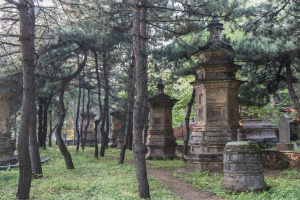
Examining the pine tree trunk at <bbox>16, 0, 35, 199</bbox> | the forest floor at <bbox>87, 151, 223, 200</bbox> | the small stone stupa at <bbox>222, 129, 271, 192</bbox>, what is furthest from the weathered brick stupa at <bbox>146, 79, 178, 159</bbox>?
the pine tree trunk at <bbox>16, 0, 35, 199</bbox>

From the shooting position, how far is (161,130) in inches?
662

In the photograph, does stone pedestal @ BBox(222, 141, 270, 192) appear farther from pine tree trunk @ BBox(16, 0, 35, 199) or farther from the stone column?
the stone column

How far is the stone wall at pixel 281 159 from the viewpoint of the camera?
10.8 metres

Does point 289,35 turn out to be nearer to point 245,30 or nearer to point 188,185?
point 245,30

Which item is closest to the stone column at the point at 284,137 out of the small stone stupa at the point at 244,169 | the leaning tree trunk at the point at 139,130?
the small stone stupa at the point at 244,169

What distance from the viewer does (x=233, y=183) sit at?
738 centimetres

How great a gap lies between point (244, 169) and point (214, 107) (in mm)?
4295

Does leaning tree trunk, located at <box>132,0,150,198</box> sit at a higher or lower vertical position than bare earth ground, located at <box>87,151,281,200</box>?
higher

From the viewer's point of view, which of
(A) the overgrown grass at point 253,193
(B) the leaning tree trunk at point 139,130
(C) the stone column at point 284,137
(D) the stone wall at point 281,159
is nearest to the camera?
(B) the leaning tree trunk at point 139,130

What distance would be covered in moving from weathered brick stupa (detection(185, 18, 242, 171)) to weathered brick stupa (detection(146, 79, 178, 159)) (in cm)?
492

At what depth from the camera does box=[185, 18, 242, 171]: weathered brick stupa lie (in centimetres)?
1091

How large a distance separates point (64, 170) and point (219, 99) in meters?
6.90

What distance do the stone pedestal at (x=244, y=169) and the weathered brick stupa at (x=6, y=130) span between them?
410 inches

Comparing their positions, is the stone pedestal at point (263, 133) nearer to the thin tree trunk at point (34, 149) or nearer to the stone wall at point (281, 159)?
the stone wall at point (281, 159)
